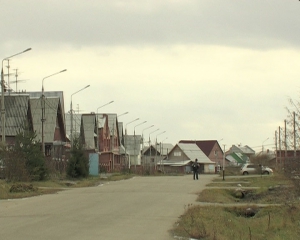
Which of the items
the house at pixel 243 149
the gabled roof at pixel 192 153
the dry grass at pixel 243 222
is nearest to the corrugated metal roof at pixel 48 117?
the dry grass at pixel 243 222

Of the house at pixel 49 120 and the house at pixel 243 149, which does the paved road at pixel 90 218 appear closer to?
the house at pixel 49 120

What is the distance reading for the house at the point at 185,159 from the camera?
11550 cm

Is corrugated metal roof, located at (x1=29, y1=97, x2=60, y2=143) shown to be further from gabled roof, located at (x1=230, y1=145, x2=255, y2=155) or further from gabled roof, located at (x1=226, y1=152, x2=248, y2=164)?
gabled roof, located at (x1=230, y1=145, x2=255, y2=155)

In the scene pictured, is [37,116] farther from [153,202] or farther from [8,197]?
[153,202]

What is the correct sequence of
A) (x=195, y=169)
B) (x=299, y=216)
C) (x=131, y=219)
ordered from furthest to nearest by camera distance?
1. (x=195, y=169)
2. (x=299, y=216)
3. (x=131, y=219)

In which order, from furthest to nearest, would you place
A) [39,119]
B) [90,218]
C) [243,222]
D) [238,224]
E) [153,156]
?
[153,156]
[39,119]
[243,222]
[90,218]
[238,224]

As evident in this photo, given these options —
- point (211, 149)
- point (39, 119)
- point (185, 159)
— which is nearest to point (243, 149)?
point (211, 149)

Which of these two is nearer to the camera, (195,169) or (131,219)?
(131,219)

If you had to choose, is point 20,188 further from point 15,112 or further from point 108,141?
point 108,141

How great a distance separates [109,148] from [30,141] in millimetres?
51353

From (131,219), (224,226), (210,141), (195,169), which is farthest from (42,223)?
(210,141)

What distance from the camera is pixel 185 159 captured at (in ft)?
390

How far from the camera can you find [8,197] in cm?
2498

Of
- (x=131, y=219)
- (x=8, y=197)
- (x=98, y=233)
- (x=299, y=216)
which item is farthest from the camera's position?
(x=8, y=197)
